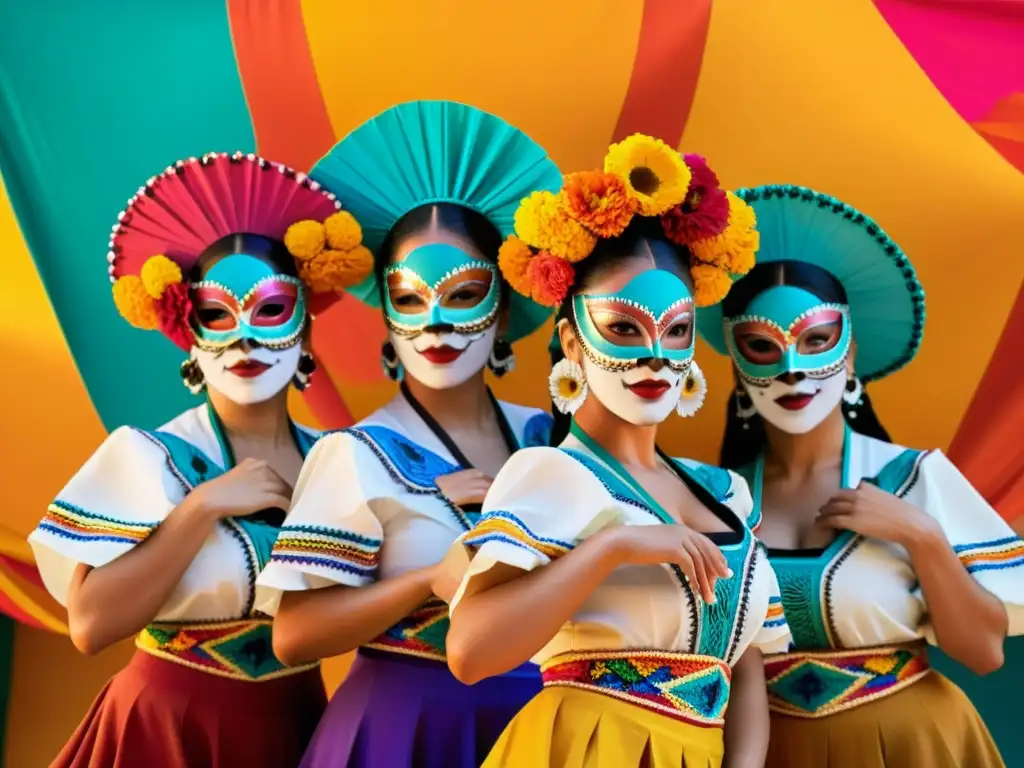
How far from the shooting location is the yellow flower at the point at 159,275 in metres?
2.97

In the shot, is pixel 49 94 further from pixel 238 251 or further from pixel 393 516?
pixel 393 516

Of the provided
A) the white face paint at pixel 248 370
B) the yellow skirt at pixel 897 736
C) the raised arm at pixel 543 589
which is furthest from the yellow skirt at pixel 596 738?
the white face paint at pixel 248 370

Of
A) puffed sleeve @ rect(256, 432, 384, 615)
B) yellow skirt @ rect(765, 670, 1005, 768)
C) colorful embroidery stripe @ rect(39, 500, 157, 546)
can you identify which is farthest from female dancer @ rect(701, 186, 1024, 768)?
colorful embroidery stripe @ rect(39, 500, 157, 546)

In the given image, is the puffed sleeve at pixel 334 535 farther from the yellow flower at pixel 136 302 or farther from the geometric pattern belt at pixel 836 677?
the geometric pattern belt at pixel 836 677

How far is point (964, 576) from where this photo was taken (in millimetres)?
2693

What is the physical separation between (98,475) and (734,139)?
1.88 meters

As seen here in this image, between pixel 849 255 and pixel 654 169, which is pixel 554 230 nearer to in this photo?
pixel 654 169

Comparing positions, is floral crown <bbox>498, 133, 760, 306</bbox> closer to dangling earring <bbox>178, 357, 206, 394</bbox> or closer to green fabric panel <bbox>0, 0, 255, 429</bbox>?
dangling earring <bbox>178, 357, 206, 394</bbox>

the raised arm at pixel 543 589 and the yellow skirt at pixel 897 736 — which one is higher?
the raised arm at pixel 543 589

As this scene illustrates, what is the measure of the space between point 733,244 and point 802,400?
58cm

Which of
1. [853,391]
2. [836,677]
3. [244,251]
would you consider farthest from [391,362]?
[836,677]

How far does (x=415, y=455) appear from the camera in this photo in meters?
2.73

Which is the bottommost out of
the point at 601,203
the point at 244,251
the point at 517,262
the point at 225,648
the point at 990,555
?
the point at 225,648

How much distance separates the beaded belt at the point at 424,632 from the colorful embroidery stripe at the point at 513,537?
582 mm
